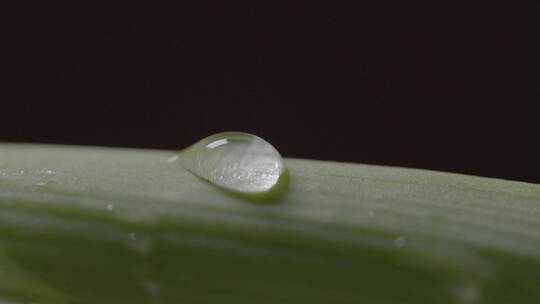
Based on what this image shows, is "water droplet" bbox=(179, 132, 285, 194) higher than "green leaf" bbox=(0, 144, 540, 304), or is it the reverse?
"water droplet" bbox=(179, 132, 285, 194)

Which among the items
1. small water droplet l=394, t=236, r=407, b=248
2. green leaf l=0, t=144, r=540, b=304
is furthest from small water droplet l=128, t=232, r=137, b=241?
small water droplet l=394, t=236, r=407, b=248

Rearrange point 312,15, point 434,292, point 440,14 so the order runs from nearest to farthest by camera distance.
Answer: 1. point 434,292
2. point 440,14
3. point 312,15

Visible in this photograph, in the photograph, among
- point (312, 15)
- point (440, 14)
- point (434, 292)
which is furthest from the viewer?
point (312, 15)

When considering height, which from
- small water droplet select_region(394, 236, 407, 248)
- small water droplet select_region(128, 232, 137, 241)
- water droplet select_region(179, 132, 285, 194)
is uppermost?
water droplet select_region(179, 132, 285, 194)

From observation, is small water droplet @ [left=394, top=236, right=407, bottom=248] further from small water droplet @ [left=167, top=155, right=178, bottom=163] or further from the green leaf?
small water droplet @ [left=167, top=155, right=178, bottom=163]

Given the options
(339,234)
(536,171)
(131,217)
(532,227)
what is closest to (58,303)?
(131,217)

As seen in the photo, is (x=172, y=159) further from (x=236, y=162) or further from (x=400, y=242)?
(x=400, y=242)

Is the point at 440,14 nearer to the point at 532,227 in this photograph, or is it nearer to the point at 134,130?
the point at 134,130
